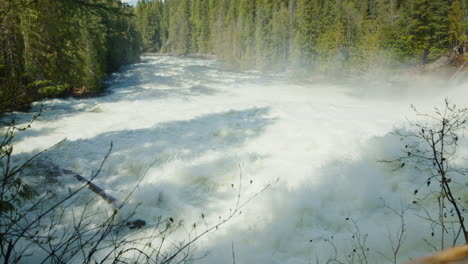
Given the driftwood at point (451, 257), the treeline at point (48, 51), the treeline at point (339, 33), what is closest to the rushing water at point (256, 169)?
the treeline at point (48, 51)

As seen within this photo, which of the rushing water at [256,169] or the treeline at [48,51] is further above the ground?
the treeline at [48,51]

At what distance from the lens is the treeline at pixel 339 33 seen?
23.9m

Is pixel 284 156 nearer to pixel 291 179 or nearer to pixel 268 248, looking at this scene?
pixel 291 179

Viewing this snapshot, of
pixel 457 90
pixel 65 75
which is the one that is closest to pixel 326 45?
pixel 457 90

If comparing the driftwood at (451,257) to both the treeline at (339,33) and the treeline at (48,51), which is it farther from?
the treeline at (339,33)

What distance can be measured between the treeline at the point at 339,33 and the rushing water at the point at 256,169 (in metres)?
15.7

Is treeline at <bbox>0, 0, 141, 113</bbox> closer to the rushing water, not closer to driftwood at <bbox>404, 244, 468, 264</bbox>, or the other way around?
the rushing water

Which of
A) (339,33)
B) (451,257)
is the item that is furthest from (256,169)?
(339,33)

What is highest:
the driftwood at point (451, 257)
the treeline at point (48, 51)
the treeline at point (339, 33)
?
the treeline at point (339, 33)

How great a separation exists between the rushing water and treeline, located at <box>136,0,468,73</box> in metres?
15.7

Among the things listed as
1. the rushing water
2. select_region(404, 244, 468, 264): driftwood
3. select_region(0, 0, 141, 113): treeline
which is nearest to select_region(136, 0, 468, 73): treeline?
the rushing water

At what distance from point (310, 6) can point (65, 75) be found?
26.4m

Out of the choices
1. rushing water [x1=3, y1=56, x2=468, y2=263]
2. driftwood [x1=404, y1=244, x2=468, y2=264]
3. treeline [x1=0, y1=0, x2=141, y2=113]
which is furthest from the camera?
treeline [x1=0, y1=0, x2=141, y2=113]

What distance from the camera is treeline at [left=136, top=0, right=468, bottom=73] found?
2392cm
